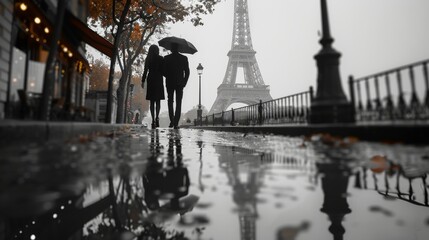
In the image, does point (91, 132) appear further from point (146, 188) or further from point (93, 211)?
point (146, 188)

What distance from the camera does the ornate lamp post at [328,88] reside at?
638 cm

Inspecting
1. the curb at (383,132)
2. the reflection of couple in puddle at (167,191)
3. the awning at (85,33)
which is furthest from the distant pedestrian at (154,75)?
the reflection of couple in puddle at (167,191)

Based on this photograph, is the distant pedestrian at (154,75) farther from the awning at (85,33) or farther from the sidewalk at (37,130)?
the sidewalk at (37,130)

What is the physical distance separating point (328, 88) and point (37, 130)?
6192 mm

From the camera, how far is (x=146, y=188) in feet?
6.52

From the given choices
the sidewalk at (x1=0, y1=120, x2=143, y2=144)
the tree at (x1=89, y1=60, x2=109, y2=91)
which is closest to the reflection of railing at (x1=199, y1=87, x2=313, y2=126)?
the sidewalk at (x1=0, y1=120, x2=143, y2=144)

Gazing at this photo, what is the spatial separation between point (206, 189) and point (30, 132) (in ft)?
7.85

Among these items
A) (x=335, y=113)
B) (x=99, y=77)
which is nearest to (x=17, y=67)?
(x=335, y=113)

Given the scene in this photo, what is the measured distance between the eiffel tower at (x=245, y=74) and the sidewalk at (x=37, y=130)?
3677 cm

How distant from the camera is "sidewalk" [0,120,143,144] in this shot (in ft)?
8.44

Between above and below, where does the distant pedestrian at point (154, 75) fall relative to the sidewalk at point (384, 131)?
above

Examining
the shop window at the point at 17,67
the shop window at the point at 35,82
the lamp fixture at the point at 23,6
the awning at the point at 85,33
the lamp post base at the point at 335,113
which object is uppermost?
the lamp fixture at the point at 23,6

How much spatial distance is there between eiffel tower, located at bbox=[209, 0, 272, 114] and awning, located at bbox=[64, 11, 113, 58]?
30.6m

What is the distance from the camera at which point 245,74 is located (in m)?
54.8
